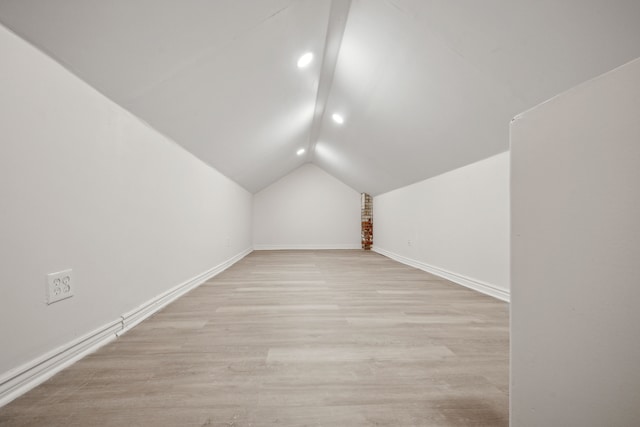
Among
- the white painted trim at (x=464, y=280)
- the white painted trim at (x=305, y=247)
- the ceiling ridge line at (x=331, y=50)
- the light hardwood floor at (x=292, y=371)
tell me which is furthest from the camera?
the white painted trim at (x=305, y=247)

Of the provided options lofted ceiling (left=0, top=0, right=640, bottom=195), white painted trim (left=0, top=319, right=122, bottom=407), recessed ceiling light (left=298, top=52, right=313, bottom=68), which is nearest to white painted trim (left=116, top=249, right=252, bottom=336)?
white painted trim (left=0, top=319, right=122, bottom=407)

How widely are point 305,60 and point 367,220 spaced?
4.90m

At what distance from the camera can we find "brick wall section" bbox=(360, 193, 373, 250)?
6828 mm

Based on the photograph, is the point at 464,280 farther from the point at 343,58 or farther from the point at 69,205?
the point at 69,205

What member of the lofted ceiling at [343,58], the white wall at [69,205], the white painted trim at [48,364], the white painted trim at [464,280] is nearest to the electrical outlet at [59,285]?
the white wall at [69,205]

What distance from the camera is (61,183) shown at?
3.91 ft

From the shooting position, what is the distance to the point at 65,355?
1.21 metres

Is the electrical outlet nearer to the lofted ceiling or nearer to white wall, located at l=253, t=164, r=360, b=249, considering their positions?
the lofted ceiling

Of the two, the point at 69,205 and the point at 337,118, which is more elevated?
the point at 337,118

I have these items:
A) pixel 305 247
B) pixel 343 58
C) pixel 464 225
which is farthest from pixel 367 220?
pixel 343 58

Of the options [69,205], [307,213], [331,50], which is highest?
[331,50]

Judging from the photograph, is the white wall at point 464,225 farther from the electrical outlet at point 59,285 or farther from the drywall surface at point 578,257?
the electrical outlet at point 59,285

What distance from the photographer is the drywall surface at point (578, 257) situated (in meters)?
0.46

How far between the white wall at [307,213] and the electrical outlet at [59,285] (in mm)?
5519
